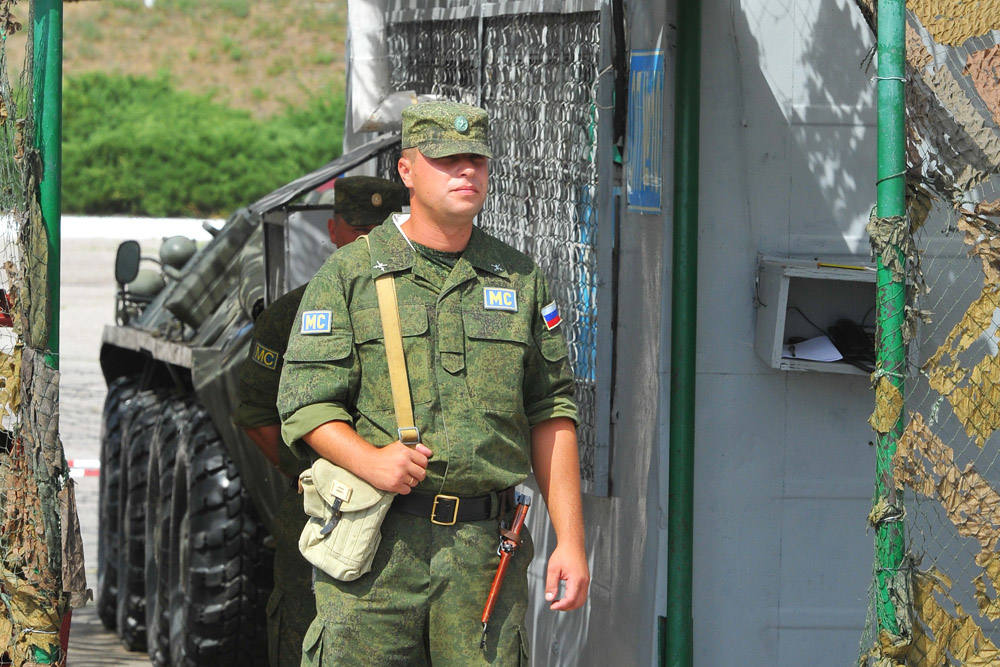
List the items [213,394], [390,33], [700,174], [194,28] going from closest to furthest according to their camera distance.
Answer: [700,174] → [213,394] → [390,33] → [194,28]

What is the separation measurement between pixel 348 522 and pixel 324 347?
43 cm

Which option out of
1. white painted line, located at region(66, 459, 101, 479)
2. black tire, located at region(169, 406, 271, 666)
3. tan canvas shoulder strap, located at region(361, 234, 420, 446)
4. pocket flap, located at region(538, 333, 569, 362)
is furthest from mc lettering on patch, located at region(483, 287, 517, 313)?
white painted line, located at region(66, 459, 101, 479)

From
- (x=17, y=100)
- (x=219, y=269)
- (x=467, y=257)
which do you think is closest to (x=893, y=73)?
(x=467, y=257)

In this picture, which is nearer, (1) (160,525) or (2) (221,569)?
(2) (221,569)

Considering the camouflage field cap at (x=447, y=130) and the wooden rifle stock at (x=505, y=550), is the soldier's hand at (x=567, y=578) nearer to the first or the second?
the wooden rifle stock at (x=505, y=550)

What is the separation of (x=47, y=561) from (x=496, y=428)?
1175mm

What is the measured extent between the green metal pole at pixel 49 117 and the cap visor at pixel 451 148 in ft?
3.12

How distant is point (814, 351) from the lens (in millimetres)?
5289

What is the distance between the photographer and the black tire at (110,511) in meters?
9.59

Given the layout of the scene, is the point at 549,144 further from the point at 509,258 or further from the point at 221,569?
the point at 221,569

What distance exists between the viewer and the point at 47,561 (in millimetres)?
4445

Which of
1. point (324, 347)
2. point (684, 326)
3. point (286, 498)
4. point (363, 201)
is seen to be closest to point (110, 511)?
point (286, 498)

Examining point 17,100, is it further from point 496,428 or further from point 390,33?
point 390,33

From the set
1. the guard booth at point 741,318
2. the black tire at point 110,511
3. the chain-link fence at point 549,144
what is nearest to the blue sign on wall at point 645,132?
the guard booth at point 741,318
